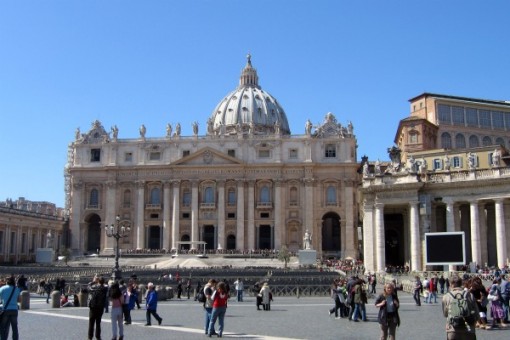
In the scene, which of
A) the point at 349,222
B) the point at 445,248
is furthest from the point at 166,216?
the point at 445,248

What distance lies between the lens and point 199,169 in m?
92.5

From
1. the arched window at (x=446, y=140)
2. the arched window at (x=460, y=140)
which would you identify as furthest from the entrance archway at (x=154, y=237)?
the arched window at (x=460, y=140)

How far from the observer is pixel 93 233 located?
99062mm

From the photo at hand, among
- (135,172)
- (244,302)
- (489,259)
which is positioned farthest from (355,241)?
(244,302)

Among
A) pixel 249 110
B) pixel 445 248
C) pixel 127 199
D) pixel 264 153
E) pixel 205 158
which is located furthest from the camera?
pixel 249 110

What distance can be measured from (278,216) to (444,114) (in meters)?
28.8

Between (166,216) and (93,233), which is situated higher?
(166,216)

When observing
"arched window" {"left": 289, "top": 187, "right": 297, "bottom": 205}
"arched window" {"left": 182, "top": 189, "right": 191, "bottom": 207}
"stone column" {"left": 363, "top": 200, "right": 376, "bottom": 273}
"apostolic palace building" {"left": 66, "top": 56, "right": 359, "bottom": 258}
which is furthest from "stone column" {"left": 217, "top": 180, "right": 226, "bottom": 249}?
"stone column" {"left": 363, "top": 200, "right": 376, "bottom": 273}

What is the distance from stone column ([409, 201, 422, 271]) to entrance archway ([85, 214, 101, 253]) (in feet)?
221

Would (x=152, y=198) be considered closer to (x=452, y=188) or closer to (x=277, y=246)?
(x=277, y=246)

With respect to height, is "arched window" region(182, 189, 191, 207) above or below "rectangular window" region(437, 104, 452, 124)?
below

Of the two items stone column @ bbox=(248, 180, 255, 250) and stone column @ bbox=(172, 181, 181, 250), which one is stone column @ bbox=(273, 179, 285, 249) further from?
stone column @ bbox=(172, 181, 181, 250)

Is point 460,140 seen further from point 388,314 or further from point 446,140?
point 388,314

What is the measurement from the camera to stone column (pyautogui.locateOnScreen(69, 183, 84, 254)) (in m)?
94.3
